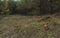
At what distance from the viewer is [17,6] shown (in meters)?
10.1

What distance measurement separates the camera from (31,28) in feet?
23.9

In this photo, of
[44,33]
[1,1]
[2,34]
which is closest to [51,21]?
[44,33]

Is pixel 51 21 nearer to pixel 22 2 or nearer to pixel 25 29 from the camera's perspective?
pixel 25 29

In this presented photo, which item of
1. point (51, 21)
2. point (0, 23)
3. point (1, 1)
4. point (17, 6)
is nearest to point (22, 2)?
point (17, 6)

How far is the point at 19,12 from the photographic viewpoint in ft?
33.7

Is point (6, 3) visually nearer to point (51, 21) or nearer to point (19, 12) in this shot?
point (19, 12)

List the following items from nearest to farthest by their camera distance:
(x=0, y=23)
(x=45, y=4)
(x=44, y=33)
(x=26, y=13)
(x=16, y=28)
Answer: (x=44, y=33)
(x=16, y=28)
(x=0, y=23)
(x=45, y=4)
(x=26, y=13)

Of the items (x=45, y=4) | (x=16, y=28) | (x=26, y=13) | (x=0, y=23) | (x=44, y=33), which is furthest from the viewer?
(x=26, y=13)

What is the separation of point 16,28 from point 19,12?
2931 millimetres

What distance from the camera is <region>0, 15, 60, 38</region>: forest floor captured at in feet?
23.0

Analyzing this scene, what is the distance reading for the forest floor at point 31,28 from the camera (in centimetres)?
700

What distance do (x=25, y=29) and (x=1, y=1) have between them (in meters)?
3.27

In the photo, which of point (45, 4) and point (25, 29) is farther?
point (45, 4)

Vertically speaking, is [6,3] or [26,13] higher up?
[6,3]
